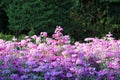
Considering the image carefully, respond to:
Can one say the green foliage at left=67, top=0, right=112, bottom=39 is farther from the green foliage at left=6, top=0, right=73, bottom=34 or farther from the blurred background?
the green foliage at left=6, top=0, right=73, bottom=34

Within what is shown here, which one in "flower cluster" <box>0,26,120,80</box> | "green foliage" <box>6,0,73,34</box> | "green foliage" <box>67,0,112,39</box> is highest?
"green foliage" <box>67,0,112,39</box>

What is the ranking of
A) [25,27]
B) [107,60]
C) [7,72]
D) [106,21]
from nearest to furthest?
[7,72], [107,60], [25,27], [106,21]

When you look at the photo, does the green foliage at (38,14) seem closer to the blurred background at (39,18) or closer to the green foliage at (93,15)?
the blurred background at (39,18)

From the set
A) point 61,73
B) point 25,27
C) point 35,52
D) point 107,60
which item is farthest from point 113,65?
point 25,27

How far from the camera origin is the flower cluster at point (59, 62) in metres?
4.55

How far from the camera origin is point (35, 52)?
4938 millimetres

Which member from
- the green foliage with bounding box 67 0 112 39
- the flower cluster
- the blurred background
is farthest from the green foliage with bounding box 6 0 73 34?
the flower cluster

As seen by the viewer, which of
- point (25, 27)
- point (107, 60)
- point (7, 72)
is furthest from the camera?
point (25, 27)

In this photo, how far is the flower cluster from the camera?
455 centimetres

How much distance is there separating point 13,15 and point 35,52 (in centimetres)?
399

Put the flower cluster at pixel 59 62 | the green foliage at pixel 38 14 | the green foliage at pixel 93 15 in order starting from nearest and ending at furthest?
1. the flower cluster at pixel 59 62
2. the green foliage at pixel 38 14
3. the green foliage at pixel 93 15

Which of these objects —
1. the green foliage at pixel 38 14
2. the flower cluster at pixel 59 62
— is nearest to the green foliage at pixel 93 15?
the green foliage at pixel 38 14

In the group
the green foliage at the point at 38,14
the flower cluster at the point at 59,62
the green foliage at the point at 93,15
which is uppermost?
the green foliage at the point at 93,15

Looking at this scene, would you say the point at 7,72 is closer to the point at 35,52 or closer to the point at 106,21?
the point at 35,52
